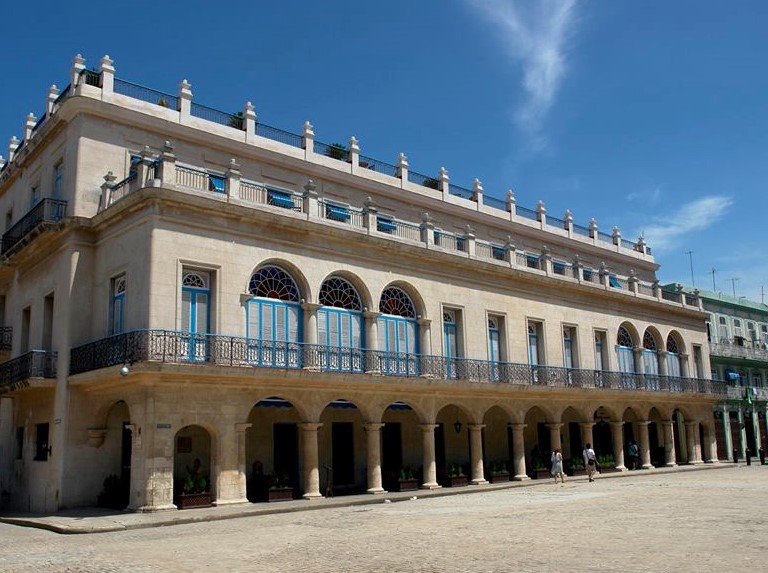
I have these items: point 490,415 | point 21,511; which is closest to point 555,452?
point 490,415

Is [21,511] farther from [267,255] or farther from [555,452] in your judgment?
[555,452]

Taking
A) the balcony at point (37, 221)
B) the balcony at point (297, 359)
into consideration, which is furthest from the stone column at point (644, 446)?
the balcony at point (37, 221)

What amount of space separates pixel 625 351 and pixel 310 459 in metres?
17.9

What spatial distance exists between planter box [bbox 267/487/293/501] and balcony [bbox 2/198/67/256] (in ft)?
31.0

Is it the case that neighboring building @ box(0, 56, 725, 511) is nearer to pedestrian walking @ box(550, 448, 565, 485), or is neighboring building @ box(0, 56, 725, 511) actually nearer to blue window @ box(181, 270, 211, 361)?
blue window @ box(181, 270, 211, 361)

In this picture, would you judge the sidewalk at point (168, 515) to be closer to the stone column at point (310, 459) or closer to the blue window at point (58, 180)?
the stone column at point (310, 459)

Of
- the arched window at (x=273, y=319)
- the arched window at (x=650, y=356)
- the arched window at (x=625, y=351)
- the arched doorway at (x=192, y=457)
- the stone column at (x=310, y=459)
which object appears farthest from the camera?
the arched window at (x=650, y=356)

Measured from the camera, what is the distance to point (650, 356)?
3553cm

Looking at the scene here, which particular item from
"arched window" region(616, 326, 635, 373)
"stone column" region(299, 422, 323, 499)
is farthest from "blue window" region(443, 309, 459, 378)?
"arched window" region(616, 326, 635, 373)

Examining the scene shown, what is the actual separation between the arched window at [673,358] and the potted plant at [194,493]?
24.6 meters

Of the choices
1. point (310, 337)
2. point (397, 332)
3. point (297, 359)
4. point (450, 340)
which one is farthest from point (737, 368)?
point (297, 359)

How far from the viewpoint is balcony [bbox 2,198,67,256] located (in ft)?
70.5

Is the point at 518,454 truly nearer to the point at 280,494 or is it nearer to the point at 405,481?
the point at 405,481

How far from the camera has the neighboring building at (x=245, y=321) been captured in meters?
19.4
